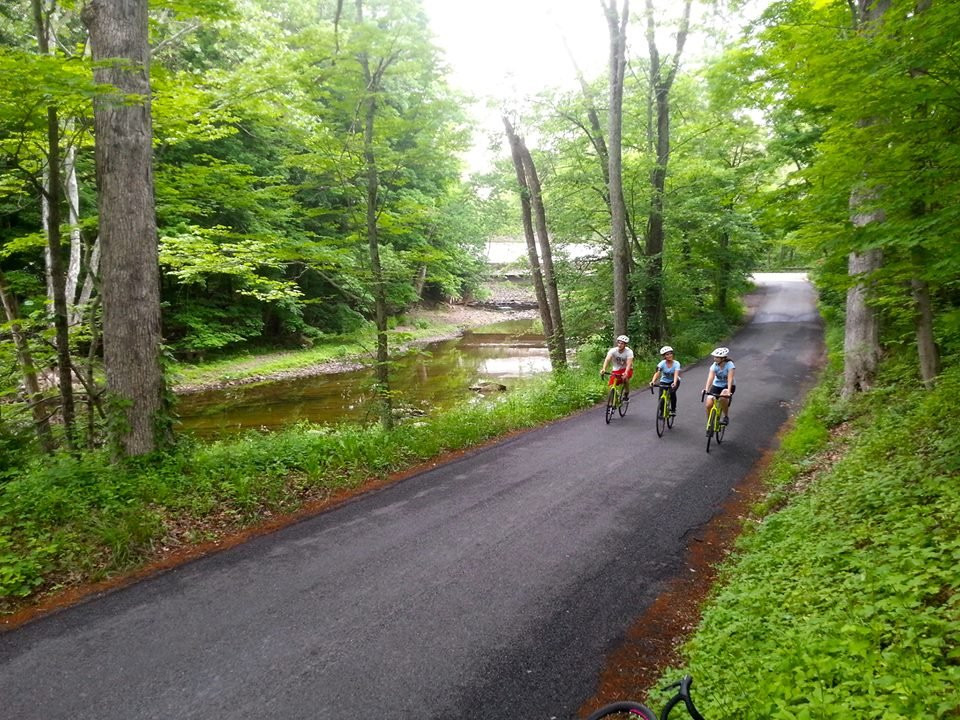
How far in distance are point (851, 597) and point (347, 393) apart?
16969mm

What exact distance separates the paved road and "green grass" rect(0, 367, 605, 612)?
0.62 meters

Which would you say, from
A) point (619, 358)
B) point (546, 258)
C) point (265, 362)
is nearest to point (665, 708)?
point (619, 358)

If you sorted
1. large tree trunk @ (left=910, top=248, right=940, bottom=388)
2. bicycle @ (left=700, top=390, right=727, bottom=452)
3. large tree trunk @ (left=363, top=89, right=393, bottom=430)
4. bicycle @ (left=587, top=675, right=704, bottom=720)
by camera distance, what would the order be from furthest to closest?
bicycle @ (left=700, top=390, right=727, bottom=452)
large tree trunk @ (left=363, top=89, right=393, bottom=430)
large tree trunk @ (left=910, top=248, right=940, bottom=388)
bicycle @ (left=587, top=675, right=704, bottom=720)

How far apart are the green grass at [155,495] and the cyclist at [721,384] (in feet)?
17.1

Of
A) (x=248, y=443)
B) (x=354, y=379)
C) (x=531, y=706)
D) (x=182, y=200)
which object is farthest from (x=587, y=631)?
(x=354, y=379)

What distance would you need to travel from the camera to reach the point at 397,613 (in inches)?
185

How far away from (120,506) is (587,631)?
210 inches

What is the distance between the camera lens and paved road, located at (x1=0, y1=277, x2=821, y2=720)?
12.3 feet

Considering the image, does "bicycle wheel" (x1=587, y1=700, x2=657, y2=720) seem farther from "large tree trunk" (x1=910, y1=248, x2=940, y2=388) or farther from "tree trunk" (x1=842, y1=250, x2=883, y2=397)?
"tree trunk" (x1=842, y1=250, x2=883, y2=397)

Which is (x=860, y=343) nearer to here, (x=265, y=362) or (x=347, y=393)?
(x=347, y=393)

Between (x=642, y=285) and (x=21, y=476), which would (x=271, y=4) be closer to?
(x=642, y=285)

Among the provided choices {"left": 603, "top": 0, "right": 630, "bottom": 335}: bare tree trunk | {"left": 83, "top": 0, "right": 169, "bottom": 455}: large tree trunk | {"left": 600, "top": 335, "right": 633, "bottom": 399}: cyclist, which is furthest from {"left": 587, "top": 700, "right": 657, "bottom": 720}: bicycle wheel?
{"left": 603, "top": 0, "right": 630, "bottom": 335}: bare tree trunk

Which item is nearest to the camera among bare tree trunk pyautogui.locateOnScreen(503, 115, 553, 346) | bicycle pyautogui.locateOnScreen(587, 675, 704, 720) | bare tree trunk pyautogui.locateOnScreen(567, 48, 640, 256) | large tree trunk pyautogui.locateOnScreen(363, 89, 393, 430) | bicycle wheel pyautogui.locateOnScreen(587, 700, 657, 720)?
bicycle pyautogui.locateOnScreen(587, 675, 704, 720)

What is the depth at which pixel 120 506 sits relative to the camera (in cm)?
595
